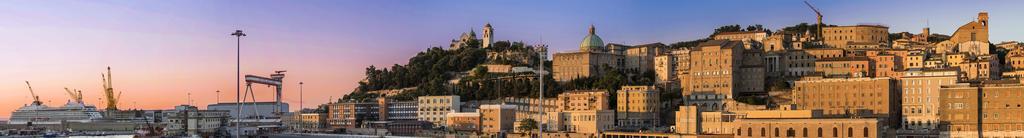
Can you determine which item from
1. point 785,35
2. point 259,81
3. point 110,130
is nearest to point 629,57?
point 785,35

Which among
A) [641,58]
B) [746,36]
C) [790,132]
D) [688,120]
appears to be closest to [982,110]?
[790,132]

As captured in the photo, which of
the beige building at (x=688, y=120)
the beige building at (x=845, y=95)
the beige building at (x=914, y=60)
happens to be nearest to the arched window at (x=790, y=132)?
the beige building at (x=845, y=95)

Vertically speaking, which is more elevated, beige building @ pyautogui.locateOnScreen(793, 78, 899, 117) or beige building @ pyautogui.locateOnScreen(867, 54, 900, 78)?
beige building @ pyautogui.locateOnScreen(867, 54, 900, 78)

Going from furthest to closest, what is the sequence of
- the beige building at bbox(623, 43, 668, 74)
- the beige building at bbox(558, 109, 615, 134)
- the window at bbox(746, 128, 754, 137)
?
the beige building at bbox(623, 43, 668, 74) → the beige building at bbox(558, 109, 615, 134) → the window at bbox(746, 128, 754, 137)

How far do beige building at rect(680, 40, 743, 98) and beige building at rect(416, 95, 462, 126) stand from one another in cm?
1291

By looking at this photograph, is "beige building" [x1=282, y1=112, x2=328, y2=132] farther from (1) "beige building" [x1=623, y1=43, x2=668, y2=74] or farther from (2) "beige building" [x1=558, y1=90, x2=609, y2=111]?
(1) "beige building" [x1=623, y1=43, x2=668, y2=74]

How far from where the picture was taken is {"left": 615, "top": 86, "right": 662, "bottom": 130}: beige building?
Answer: 66938mm

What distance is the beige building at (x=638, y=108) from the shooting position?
66.9 metres

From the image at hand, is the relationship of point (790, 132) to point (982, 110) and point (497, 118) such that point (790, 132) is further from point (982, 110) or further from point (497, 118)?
point (497, 118)

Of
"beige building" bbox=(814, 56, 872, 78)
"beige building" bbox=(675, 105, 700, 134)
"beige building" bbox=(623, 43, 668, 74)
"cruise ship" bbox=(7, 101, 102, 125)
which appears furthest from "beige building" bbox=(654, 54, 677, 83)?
"cruise ship" bbox=(7, 101, 102, 125)

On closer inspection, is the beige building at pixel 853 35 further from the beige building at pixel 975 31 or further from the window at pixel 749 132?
the window at pixel 749 132

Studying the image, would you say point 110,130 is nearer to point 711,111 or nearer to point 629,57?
point 629,57

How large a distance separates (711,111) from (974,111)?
11.4 metres

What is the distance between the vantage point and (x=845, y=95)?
→ 2472 inches
